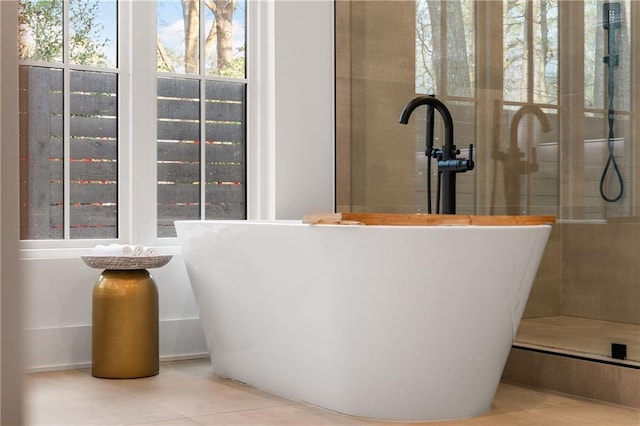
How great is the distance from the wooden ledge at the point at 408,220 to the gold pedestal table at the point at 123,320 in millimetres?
942

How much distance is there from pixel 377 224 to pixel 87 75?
1.74m

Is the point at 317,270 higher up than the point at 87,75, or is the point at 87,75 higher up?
the point at 87,75

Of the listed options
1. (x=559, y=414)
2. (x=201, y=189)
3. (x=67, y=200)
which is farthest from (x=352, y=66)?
(x=559, y=414)

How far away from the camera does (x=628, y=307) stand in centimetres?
288

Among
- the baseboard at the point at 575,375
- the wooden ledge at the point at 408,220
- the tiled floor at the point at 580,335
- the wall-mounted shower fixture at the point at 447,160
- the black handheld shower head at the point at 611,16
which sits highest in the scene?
the black handheld shower head at the point at 611,16

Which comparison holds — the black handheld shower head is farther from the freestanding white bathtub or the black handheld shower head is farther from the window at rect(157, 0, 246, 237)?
the window at rect(157, 0, 246, 237)

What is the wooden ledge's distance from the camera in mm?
2482

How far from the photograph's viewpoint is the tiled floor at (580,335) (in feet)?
9.26

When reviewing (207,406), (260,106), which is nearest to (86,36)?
(260,106)

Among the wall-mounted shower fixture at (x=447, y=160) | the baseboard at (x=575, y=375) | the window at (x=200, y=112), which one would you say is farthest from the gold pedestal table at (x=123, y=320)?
the baseboard at (x=575, y=375)

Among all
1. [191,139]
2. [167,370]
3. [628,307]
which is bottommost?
[167,370]

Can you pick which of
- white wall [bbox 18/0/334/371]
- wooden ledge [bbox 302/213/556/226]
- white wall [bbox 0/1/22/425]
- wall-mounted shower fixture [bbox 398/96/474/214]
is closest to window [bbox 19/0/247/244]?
white wall [bbox 18/0/334/371]

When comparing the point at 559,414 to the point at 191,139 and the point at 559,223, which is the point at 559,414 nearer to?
the point at 559,223

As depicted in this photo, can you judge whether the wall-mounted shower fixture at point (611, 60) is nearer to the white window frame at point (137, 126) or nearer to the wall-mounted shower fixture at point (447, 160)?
the wall-mounted shower fixture at point (447, 160)
